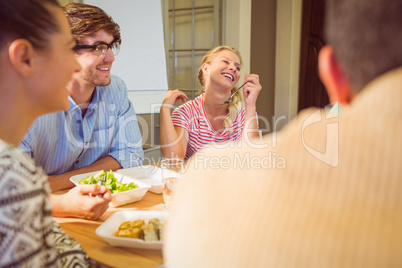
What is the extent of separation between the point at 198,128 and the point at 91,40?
0.83 meters

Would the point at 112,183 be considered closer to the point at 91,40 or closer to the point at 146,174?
the point at 146,174

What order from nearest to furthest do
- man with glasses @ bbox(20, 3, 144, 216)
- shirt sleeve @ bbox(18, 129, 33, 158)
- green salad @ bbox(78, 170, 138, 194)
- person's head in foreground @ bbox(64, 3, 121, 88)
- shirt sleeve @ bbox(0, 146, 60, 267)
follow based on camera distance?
shirt sleeve @ bbox(0, 146, 60, 267)
green salad @ bbox(78, 170, 138, 194)
shirt sleeve @ bbox(18, 129, 33, 158)
man with glasses @ bbox(20, 3, 144, 216)
person's head in foreground @ bbox(64, 3, 121, 88)

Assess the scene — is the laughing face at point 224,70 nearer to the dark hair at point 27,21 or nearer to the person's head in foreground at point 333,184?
the dark hair at point 27,21

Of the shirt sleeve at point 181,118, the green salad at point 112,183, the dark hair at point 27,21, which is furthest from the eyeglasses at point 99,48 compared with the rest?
the dark hair at point 27,21

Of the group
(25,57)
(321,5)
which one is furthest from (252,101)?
(321,5)

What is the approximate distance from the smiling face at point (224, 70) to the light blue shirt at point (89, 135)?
0.59 meters

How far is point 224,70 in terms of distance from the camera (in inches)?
89.5

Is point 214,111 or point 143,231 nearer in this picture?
point 143,231

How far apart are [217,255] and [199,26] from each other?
339 cm

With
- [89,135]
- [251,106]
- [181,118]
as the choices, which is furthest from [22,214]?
[251,106]

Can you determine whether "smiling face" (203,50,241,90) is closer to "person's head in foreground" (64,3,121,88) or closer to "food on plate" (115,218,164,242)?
"person's head in foreground" (64,3,121,88)

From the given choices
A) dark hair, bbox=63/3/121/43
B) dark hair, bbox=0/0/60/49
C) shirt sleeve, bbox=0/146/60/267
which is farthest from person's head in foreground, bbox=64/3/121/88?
shirt sleeve, bbox=0/146/60/267

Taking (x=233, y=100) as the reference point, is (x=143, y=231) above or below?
below

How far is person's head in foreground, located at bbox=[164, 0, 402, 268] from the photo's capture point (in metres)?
0.35
